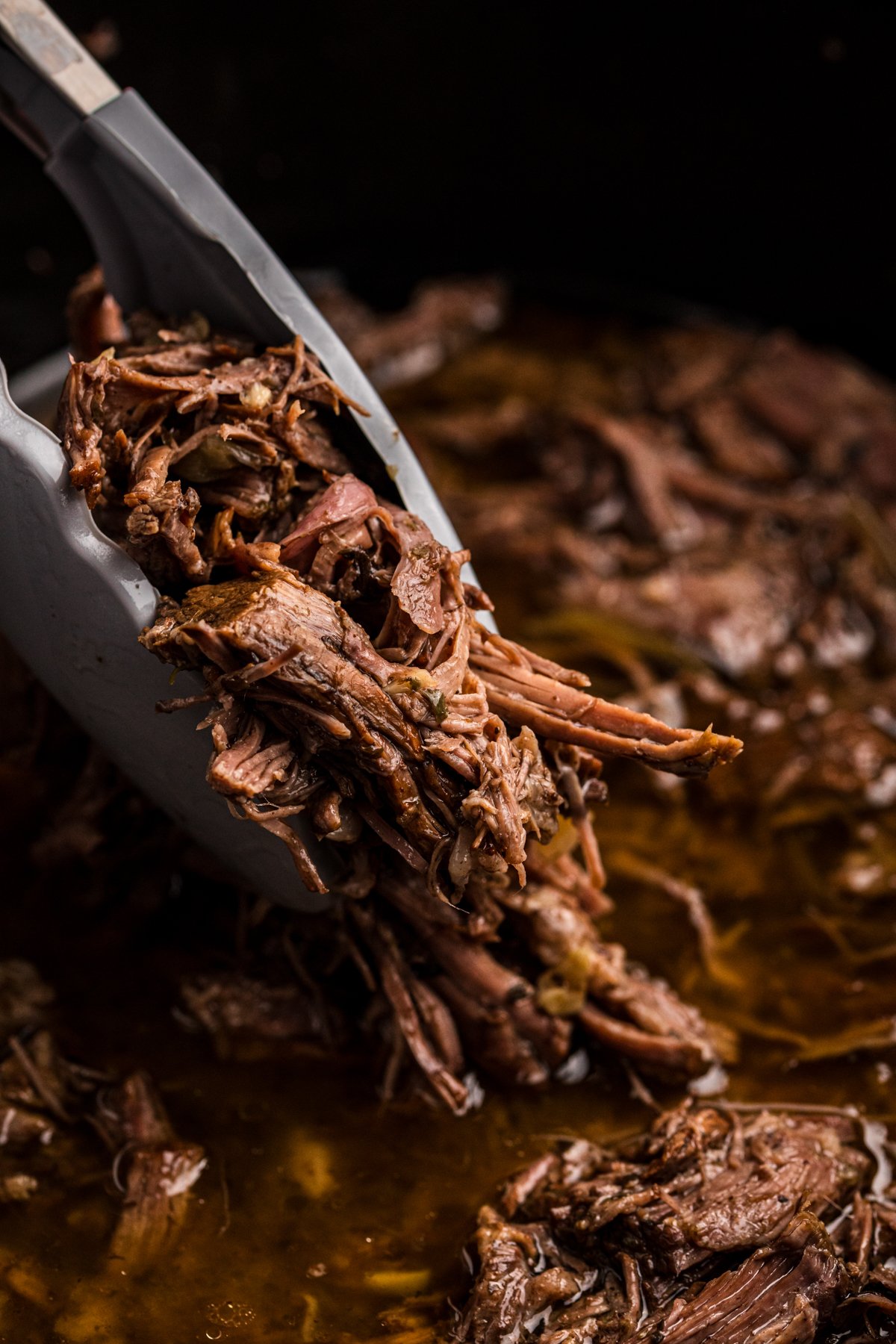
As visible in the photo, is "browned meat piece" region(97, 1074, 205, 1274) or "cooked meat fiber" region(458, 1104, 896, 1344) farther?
"browned meat piece" region(97, 1074, 205, 1274)

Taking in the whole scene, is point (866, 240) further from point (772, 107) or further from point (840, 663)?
point (840, 663)

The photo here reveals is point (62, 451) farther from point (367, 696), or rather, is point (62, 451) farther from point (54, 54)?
point (54, 54)

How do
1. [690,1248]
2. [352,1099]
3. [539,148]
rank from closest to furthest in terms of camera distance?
Answer: 1. [690,1248]
2. [352,1099]
3. [539,148]

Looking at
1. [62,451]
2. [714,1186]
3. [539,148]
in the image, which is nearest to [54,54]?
[62,451]

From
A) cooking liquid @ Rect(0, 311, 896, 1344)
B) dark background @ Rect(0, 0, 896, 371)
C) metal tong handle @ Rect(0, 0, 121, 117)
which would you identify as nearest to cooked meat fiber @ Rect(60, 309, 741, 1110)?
cooking liquid @ Rect(0, 311, 896, 1344)

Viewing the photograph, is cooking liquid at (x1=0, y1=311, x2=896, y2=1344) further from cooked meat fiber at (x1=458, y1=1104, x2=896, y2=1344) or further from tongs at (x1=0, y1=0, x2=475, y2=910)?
tongs at (x1=0, y1=0, x2=475, y2=910)

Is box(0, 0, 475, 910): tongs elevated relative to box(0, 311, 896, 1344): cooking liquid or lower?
elevated

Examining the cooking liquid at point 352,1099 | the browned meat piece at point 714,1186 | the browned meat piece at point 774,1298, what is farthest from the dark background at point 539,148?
the browned meat piece at point 774,1298
